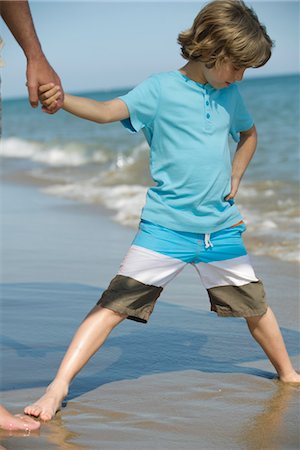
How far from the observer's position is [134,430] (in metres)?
3.06

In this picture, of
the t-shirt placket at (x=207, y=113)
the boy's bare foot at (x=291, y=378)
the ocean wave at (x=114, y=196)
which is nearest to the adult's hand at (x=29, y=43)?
the t-shirt placket at (x=207, y=113)

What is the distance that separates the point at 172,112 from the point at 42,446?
4.26 feet

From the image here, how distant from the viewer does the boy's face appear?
3365 mm

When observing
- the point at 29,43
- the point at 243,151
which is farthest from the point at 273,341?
the point at 29,43

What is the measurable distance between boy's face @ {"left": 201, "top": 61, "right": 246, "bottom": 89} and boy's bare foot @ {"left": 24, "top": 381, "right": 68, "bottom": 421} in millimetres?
1257

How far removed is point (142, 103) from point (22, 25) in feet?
2.16

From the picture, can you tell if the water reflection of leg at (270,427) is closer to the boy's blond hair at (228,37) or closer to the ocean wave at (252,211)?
the boy's blond hair at (228,37)

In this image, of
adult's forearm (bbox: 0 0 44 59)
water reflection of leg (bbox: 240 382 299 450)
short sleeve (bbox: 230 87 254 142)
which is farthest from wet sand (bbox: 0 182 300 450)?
adult's forearm (bbox: 0 0 44 59)

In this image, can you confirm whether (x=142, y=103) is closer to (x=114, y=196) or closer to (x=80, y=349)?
(x=80, y=349)

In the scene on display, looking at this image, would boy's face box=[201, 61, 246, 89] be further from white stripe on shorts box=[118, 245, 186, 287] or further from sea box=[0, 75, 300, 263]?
sea box=[0, 75, 300, 263]

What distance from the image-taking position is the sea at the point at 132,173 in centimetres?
753

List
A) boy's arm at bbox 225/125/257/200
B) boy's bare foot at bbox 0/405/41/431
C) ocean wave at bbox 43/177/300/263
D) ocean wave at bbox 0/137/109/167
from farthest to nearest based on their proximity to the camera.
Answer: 1. ocean wave at bbox 0/137/109/167
2. ocean wave at bbox 43/177/300/263
3. boy's arm at bbox 225/125/257/200
4. boy's bare foot at bbox 0/405/41/431

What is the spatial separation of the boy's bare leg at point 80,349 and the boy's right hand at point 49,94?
831 mm

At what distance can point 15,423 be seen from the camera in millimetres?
3049
